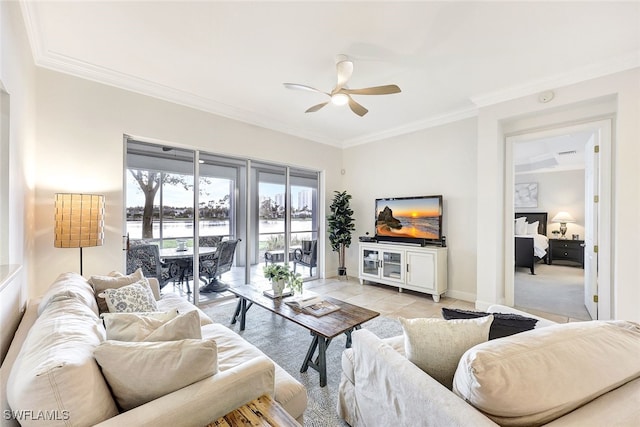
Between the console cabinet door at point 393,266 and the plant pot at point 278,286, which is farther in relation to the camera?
the console cabinet door at point 393,266

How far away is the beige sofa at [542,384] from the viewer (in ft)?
2.66

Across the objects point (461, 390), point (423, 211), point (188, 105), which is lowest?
point (461, 390)

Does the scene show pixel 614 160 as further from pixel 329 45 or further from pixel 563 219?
pixel 563 219

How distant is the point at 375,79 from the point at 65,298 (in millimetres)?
3230

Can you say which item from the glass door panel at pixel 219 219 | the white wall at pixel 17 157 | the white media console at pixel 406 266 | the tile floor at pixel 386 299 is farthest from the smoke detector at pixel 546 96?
the white wall at pixel 17 157

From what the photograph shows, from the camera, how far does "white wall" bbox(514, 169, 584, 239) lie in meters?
6.20

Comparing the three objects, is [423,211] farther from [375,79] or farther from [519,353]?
[519,353]

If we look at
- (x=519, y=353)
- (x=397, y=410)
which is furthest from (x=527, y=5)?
(x=397, y=410)

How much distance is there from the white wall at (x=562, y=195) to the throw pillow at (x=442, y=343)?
6896 mm


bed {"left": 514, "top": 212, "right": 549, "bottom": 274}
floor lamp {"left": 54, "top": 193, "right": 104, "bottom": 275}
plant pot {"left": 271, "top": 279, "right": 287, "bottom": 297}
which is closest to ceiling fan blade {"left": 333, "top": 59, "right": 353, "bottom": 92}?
plant pot {"left": 271, "top": 279, "right": 287, "bottom": 297}

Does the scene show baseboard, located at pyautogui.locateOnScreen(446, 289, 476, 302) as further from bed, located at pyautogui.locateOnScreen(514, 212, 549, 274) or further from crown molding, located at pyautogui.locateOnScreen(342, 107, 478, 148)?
crown molding, located at pyautogui.locateOnScreen(342, 107, 478, 148)

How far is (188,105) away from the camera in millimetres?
3473

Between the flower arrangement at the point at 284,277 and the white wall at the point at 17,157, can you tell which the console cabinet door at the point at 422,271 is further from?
the white wall at the point at 17,157

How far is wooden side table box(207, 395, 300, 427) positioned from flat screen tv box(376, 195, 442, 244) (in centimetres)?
368
